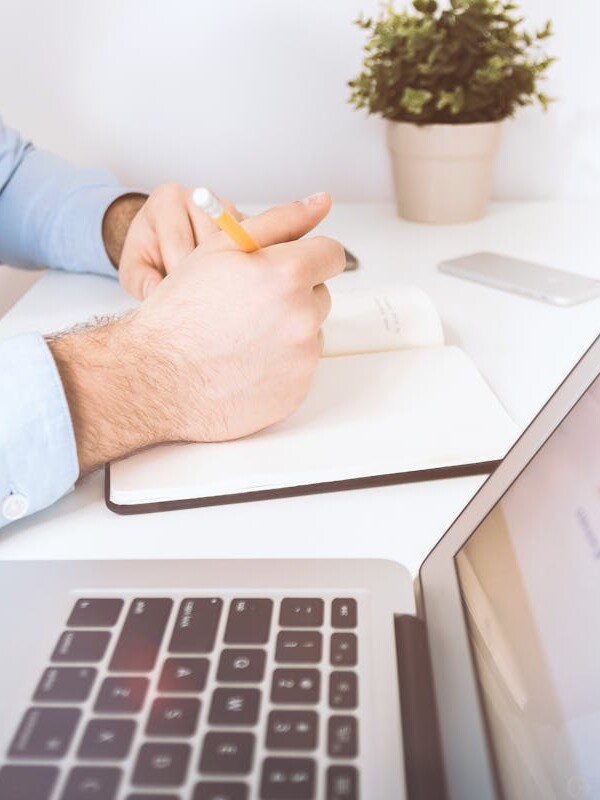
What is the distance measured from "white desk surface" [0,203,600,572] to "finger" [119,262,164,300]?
7 cm

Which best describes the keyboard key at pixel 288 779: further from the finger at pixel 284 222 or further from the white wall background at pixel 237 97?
the white wall background at pixel 237 97

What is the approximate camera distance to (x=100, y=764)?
257 mm

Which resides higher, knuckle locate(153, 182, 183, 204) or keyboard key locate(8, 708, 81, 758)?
knuckle locate(153, 182, 183, 204)

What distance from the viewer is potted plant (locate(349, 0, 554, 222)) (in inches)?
34.7

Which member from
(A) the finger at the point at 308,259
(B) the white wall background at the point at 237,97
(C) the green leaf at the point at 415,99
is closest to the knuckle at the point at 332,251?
(A) the finger at the point at 308,259

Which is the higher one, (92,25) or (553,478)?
(92,25)

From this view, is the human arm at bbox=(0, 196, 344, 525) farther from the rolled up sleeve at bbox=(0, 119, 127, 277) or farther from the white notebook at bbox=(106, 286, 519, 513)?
the rolled up sleeve at bbox=(0, 119, 127, 277)

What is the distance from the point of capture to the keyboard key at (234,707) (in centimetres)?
27

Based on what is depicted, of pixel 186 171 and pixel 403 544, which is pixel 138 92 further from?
pixel 403 544

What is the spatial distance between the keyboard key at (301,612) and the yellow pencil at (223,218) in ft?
0.77

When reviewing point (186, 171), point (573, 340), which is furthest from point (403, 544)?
point (186, 171)

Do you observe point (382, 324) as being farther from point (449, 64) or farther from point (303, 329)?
point (449, 64)

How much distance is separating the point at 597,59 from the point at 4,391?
1.01m

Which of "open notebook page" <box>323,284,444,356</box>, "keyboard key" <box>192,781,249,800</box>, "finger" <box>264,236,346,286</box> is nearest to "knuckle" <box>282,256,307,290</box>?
"finger" <box>264,236,346,286</box>
